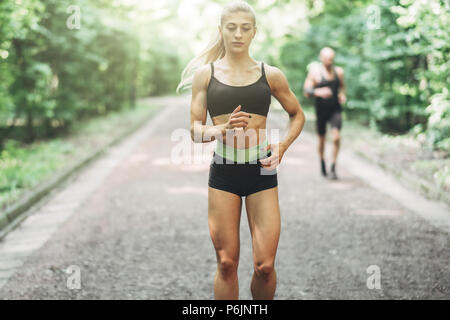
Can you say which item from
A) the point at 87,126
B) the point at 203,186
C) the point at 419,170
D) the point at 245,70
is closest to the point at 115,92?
the point at 87,126

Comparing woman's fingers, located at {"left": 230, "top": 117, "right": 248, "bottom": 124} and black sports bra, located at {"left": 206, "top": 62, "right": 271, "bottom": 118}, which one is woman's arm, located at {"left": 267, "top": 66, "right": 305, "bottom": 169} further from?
woman's fingers, located at {"left": 230, "top": 117, "right": 248, "bottom": 124}

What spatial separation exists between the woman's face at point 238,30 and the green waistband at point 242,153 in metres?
0.59

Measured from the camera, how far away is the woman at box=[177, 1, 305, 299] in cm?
290

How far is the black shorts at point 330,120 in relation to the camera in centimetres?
812

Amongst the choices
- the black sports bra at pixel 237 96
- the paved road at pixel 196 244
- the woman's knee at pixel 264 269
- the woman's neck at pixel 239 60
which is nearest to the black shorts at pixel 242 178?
the black sports bra at pixel 237 96

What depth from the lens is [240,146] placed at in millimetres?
2998

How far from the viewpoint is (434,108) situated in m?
6.98

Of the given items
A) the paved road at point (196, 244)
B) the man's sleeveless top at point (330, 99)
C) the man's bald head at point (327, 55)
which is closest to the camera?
the paved road at point (196, 244)

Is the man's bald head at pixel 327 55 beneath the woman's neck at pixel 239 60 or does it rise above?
above

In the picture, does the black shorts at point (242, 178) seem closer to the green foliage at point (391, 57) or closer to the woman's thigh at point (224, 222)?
the woman's thigh at point (224, 222)

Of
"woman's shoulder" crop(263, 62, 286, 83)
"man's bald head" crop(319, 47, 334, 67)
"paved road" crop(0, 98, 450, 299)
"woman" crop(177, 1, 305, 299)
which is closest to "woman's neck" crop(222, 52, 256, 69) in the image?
"woman" crop(177, 1, 305, 299)

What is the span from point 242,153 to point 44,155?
8013mm

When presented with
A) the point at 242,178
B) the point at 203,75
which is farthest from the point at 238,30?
the point at 242,178
